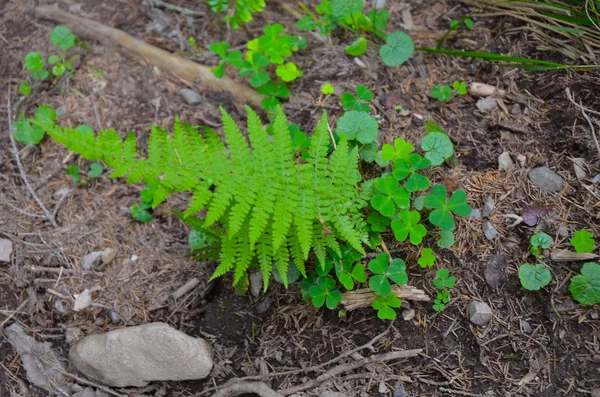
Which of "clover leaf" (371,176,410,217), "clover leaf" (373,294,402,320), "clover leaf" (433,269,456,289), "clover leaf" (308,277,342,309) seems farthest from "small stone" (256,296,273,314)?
"clover leaf" (433,269,456,289)

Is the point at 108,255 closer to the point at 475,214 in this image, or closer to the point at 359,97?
the point at 359,97

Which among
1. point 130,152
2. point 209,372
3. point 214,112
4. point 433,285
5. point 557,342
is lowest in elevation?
point 209,372

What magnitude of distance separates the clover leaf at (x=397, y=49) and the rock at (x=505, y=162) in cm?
88

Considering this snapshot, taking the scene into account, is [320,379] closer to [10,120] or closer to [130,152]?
[130,152]

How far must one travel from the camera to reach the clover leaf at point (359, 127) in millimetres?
2617

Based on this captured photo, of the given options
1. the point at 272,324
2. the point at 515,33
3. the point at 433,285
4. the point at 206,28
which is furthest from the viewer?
the point at 206,28

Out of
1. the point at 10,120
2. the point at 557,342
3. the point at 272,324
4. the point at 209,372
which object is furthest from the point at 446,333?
the point at 10,120

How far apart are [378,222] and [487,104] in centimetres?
114

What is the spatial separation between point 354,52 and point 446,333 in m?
1.89

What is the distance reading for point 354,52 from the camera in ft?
10.2

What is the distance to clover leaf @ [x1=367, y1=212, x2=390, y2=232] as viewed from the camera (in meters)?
2.51

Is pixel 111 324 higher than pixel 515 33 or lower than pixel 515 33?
lower

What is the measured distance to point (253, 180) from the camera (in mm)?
2232

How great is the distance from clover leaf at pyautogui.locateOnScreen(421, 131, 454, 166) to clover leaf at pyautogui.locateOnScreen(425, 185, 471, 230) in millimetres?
201
